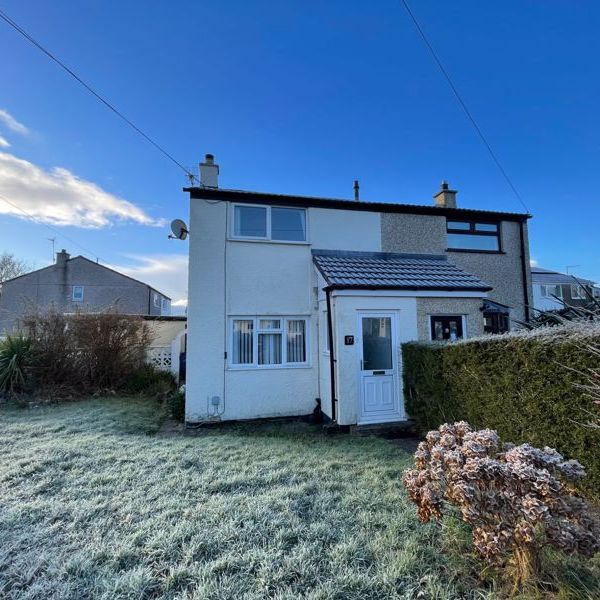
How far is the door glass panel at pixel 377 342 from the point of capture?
8.50 m

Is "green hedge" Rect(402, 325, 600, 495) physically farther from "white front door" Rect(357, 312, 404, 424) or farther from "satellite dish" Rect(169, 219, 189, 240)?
"satellite dish" Rect(169, 219, 189, 240)

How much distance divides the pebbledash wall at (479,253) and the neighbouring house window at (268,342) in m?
4.20

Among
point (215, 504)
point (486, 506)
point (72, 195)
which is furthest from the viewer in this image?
point (72, 195)

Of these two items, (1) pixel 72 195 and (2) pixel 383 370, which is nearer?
(2) pixel 383 370

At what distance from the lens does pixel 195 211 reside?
945 cm

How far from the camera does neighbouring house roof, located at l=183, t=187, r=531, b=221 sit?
31.2 feet

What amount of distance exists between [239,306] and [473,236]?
29.8ft

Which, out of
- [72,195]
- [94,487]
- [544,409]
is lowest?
[94,487]

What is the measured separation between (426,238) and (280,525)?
1015cm

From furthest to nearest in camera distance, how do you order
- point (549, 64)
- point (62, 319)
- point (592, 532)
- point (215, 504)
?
1. point (62, 319)
2. point (549, 64)
3. point (215, 504)
4. point (592, 532)

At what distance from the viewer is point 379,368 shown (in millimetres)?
8531

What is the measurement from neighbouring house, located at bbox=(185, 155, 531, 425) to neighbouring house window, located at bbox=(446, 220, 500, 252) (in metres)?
1.83

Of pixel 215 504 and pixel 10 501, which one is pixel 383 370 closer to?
pixel 215 504

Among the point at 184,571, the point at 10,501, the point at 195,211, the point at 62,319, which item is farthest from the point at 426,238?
the point at 62,319
